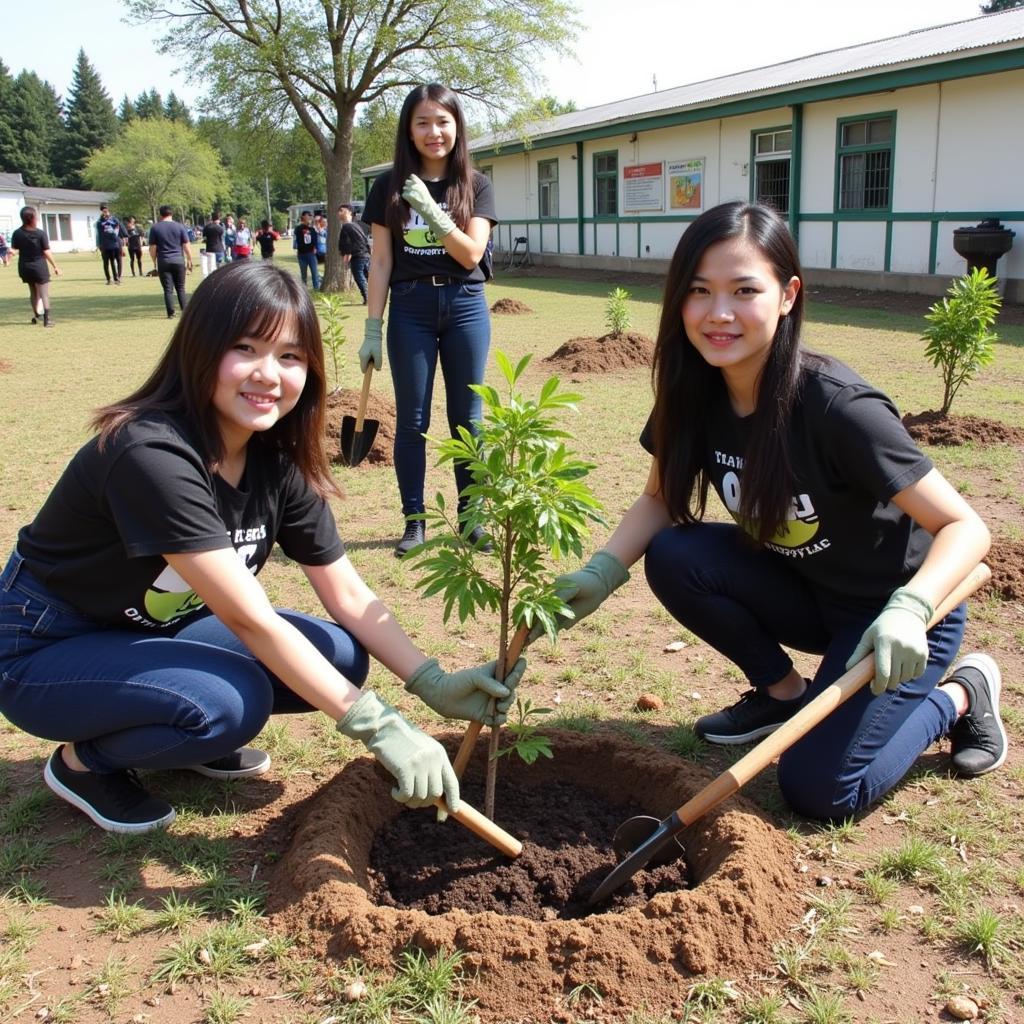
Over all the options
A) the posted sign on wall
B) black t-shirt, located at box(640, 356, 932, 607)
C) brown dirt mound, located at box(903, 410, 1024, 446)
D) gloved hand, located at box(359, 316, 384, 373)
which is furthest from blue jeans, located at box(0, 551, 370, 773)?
the posted sign on wall

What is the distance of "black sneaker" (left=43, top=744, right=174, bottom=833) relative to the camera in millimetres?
2695

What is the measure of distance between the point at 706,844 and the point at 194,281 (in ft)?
93.5

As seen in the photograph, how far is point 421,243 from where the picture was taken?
15.3 feet

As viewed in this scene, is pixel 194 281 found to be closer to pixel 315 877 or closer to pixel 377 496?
pixel 377 496

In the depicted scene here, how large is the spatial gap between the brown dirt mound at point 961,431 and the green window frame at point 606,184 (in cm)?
1897

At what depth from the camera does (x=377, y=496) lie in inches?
245

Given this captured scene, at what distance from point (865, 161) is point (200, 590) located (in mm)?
17453

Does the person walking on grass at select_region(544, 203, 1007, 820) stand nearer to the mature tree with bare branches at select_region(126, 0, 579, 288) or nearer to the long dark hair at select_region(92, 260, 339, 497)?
the long dark hair at select_region(92, 260, 339, 497)

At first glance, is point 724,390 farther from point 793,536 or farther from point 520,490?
point 520,490

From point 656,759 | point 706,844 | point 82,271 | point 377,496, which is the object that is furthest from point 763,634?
point 82,271

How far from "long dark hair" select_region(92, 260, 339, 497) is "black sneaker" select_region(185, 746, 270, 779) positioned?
1.02 m

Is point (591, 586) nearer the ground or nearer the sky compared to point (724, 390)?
nearer the ground

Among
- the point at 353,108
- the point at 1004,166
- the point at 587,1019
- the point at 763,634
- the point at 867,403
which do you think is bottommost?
the point at 587,1019

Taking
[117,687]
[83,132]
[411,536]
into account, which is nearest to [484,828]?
[117,687]
